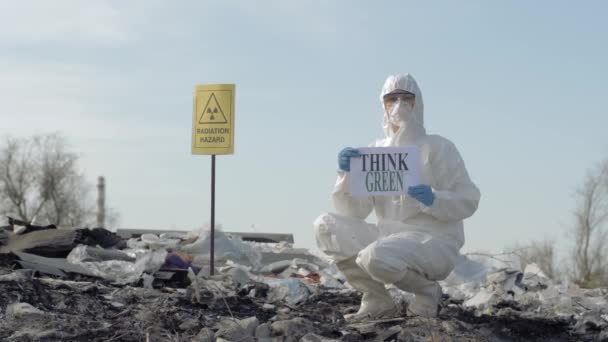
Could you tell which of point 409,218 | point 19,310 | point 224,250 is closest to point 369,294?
point 409,218

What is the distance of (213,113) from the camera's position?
1016cm

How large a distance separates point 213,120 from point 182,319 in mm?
4047

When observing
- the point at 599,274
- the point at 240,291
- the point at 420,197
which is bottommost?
the point at 599,274

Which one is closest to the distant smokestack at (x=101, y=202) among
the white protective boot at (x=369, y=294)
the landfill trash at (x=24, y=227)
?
the landfill trash at (x=24, y=227)

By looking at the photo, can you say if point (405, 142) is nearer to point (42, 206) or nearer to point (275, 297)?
point (275, 297)

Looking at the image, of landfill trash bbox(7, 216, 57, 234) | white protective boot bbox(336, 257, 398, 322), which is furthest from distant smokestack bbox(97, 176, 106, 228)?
white protective boot bbox(336, 257, 398, 322)

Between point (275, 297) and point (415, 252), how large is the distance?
229 centimetres

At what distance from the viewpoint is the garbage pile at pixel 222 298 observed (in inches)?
242

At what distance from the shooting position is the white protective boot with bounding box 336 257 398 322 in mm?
6965

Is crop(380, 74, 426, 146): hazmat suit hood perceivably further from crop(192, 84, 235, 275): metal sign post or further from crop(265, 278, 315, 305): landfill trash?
crop(192, 84, 235, 275): metal sign post

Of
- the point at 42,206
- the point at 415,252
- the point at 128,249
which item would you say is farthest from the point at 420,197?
the point at 42,206

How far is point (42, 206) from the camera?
134 feet

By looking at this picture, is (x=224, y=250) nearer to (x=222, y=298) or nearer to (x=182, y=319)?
(x=222, y=298)

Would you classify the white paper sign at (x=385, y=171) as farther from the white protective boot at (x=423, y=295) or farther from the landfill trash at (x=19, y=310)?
the landfill trash at (x=19, y=310)
